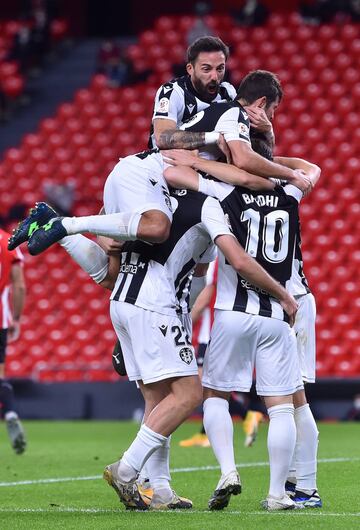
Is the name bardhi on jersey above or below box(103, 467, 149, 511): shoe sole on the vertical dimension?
above

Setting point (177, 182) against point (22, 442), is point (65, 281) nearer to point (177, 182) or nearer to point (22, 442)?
point (22, 442)

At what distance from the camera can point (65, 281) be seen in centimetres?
1817

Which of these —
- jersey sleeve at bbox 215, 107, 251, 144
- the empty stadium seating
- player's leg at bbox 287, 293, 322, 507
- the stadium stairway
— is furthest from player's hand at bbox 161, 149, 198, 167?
the stadium stairway

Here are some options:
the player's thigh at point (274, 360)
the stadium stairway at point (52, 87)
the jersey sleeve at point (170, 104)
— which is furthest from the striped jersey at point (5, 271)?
the stadium stairway at point (52, 87)

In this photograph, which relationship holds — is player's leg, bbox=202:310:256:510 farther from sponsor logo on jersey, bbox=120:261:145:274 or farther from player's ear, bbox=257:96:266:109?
player's ear, bbox=257:96:266:109

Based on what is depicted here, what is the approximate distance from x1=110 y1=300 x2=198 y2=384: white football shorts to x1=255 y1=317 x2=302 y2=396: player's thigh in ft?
1.12

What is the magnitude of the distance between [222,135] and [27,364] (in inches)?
460

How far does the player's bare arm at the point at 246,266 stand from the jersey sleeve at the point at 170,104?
3.81ft

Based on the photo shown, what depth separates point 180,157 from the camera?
6.01m

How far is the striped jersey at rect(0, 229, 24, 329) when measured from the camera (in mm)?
9672

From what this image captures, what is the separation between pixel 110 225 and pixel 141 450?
3.68 ft

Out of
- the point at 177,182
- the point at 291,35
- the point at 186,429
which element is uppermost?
the point at 291,35

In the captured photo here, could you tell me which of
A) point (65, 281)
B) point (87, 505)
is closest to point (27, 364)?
point (65, 281)

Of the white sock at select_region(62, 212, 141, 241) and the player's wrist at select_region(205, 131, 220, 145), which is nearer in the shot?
the white sock at select_region(62, 212, 141, 241)
